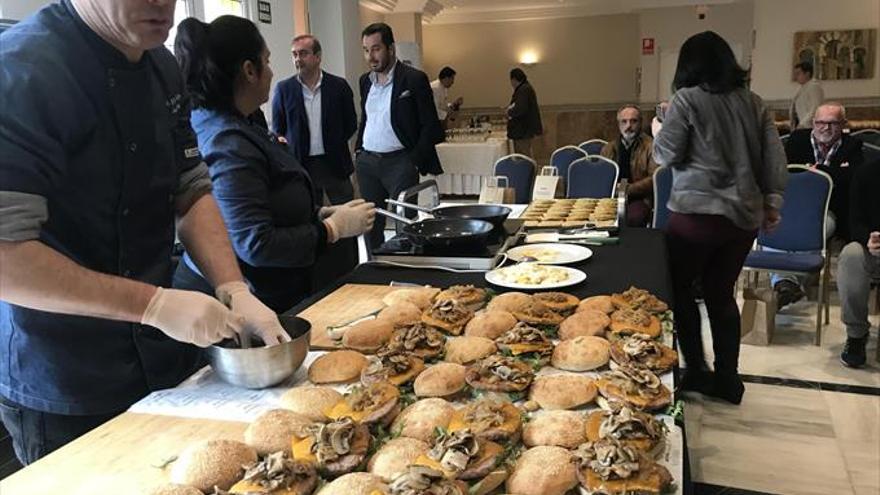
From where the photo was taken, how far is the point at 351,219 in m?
1.86

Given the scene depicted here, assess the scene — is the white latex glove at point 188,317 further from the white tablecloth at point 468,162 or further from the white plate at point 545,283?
the white tablecloth at point 468,162

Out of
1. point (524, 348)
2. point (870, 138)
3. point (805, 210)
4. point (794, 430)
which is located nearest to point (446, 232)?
point (524, 348)

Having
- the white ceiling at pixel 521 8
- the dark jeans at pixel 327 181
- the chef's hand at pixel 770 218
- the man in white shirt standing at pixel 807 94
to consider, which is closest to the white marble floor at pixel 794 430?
the chef's hand at pixel 770 218

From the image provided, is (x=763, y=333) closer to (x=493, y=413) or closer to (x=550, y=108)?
(x=493, y=413)

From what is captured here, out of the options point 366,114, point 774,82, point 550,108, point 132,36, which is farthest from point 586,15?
point 132,36

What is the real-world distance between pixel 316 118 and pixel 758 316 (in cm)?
251

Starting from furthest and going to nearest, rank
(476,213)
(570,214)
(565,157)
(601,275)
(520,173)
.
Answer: (565,157) → (520,173) → (570,214) → (476,213) → (601,275)

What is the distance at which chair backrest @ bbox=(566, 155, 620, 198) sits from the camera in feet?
14.0

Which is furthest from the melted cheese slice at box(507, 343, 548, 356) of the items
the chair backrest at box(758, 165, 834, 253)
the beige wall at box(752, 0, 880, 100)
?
the beige wall at box(752, 0, 880, 100)

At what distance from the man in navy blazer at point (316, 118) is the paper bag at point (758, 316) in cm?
223

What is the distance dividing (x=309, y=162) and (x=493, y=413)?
124 inches

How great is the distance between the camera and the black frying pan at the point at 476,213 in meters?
2.11

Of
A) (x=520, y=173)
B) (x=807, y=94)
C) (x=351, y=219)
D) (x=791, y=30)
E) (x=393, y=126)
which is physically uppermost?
(x=791, y=30)

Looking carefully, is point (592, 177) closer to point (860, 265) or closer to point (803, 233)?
point (803, 233)
